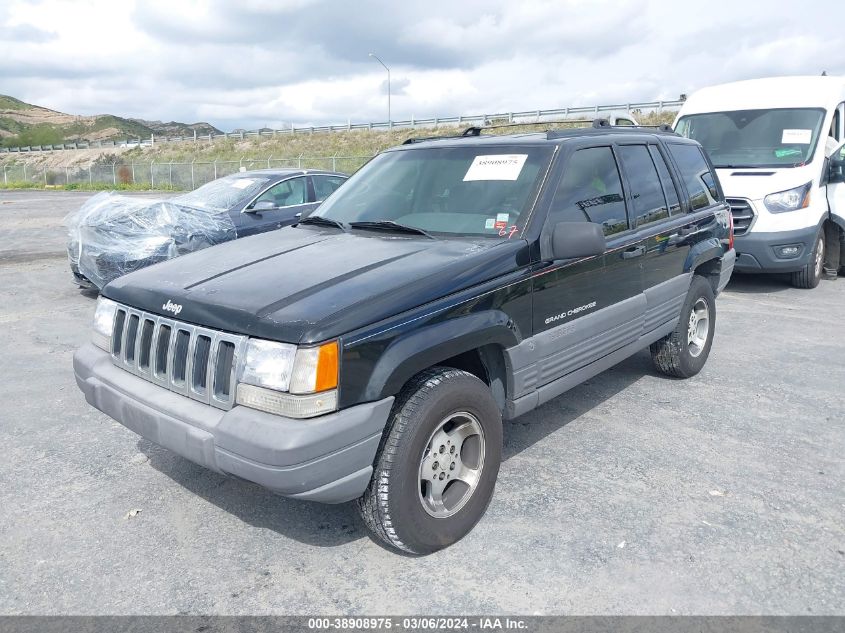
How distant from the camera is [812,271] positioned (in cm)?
895

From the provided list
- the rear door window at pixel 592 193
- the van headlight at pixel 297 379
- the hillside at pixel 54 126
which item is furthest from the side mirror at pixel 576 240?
the hillside at pixel 54 126

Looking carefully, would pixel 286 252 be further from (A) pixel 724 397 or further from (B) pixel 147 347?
(A) pixel 724 397

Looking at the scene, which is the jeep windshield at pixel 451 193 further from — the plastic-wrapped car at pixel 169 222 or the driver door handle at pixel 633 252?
the plastic-wrapped car at pixel 169 222

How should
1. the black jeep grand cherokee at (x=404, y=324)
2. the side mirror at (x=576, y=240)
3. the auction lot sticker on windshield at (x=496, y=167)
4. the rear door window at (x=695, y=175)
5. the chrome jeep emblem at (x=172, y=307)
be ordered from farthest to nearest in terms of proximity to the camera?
the rear door window at (x=695, y=175)
the auction lot sticker on windshield at (x=496, y=167)
the side mirror at (x=576, y=240)
the chrome jeep emblem at (x=172, y=307)
the black jeep grand cherokee at (x=404, y=324)

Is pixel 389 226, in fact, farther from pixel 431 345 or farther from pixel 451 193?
pixel 431 345

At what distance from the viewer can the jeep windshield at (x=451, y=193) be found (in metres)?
3.79

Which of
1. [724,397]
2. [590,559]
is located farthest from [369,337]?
[724,397]

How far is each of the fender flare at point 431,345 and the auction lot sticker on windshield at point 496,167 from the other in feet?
3.18

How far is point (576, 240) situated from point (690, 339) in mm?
2414

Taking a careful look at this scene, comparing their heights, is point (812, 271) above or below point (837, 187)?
below

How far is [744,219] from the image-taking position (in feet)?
28.2

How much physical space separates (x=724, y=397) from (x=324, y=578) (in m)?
3.43

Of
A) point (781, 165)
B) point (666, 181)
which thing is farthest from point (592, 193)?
point (781, 165)

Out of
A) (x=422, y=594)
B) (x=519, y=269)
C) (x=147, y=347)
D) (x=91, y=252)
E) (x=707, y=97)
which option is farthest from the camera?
(x=707, y=97)
